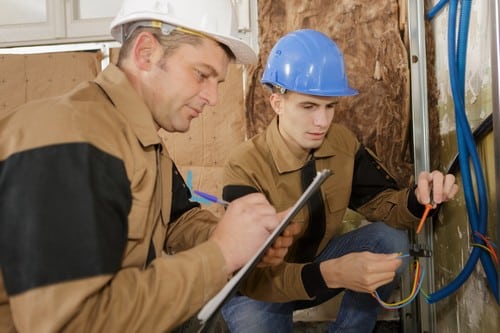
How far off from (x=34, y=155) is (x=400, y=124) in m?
1.54

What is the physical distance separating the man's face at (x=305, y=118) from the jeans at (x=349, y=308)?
1.17 feet

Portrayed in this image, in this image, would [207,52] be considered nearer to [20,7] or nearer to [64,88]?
[64,88]

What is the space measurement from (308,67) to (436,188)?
550 millimetres

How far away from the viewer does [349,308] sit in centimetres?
154

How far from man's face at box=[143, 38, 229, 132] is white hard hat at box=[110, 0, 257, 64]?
32 millimetres

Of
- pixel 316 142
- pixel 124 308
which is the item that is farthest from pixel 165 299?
pixel 316 142

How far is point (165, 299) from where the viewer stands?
0.77m

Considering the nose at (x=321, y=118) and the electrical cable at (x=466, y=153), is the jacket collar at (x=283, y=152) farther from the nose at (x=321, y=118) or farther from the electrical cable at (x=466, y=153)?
the electrical cable at (x=466, y=153)

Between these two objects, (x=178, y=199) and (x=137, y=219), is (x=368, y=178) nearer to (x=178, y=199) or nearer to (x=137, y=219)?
(x=178, y=199)

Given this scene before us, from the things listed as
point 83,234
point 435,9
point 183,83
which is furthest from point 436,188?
point 83,234

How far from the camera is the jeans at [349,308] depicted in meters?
1.52

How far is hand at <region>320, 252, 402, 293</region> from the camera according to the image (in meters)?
1.14

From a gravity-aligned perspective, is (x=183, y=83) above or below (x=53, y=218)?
above

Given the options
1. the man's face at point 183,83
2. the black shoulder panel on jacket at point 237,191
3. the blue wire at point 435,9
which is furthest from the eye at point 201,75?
the blue wire at point 435,9
